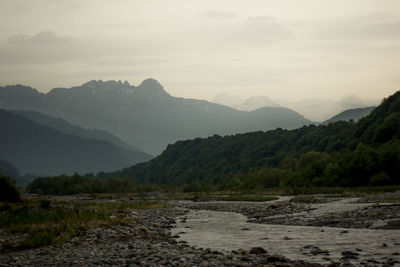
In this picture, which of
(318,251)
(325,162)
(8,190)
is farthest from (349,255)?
(325,162)

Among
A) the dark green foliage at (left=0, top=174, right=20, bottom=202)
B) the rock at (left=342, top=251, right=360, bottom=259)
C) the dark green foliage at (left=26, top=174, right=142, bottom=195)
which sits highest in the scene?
the dark green foliage at (left=0, top=174, right=20, bottom=202)

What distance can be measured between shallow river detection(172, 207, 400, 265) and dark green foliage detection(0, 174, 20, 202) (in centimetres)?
3419

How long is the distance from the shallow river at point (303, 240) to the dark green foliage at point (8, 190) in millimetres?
34188

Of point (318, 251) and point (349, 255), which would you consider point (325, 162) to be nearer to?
point (318, 251)

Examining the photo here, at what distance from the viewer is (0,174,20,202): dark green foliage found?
60.4 metres

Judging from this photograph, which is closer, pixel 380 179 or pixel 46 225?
pixel 46 225

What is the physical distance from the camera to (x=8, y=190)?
6141 centimetres

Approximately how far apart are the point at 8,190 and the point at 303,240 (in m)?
48.4

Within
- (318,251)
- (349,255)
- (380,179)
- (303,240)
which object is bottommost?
(303,240)

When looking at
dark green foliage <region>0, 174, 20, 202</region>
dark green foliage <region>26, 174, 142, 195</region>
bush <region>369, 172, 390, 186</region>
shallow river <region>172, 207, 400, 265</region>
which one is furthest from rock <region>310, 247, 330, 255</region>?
dark green foliage <region>26, 174, 142, 195</region>

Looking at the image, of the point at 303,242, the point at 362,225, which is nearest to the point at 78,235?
the point at 303,242

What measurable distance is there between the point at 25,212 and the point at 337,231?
1064 inches

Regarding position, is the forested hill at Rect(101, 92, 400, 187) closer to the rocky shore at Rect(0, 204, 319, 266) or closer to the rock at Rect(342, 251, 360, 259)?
the rock at Rect(342, 251, 360, 259)

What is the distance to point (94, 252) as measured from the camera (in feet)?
75.2
